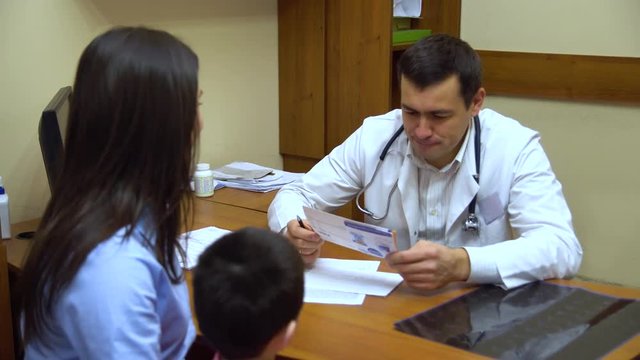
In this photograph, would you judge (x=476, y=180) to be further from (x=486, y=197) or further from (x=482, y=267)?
(x=482, y=267)

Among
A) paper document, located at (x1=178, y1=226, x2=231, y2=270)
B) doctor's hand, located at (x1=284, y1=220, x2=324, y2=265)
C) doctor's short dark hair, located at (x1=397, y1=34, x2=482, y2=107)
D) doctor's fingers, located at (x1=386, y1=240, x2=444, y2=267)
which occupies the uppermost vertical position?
doctor's short dark hair, located at (x1=397, y1=34, x2=482, y2=107)

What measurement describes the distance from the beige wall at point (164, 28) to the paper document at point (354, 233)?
1.06m

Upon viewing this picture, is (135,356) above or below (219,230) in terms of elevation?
above

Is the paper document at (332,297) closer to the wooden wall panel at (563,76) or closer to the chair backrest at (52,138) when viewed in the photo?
the chair backrest at (52,138)

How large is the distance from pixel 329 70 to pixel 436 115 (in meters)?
1.33

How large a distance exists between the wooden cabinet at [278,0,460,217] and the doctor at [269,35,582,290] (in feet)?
2.96

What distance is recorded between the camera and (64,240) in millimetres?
1133

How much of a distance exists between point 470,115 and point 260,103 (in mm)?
1476

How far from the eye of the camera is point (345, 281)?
178 centimetres

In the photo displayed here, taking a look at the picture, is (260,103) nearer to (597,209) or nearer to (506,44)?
(506,44)

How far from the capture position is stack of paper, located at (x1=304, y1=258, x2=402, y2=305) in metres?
1.68

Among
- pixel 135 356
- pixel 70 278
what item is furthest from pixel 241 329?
pixel 70 278

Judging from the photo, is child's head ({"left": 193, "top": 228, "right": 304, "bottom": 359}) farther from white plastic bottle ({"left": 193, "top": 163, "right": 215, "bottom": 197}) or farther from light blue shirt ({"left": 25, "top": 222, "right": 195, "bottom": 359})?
white plastic bottle ({"left": 193, "top": 163, "right": 215, "bottom": 197})

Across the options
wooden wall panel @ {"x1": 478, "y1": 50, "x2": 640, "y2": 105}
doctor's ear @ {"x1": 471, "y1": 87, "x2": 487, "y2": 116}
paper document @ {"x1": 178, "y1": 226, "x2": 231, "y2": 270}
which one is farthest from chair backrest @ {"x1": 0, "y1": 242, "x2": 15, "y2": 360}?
wooden wall panel @ {"x1": 478, "y1": 50, "x2": 640, "y2": 105}
